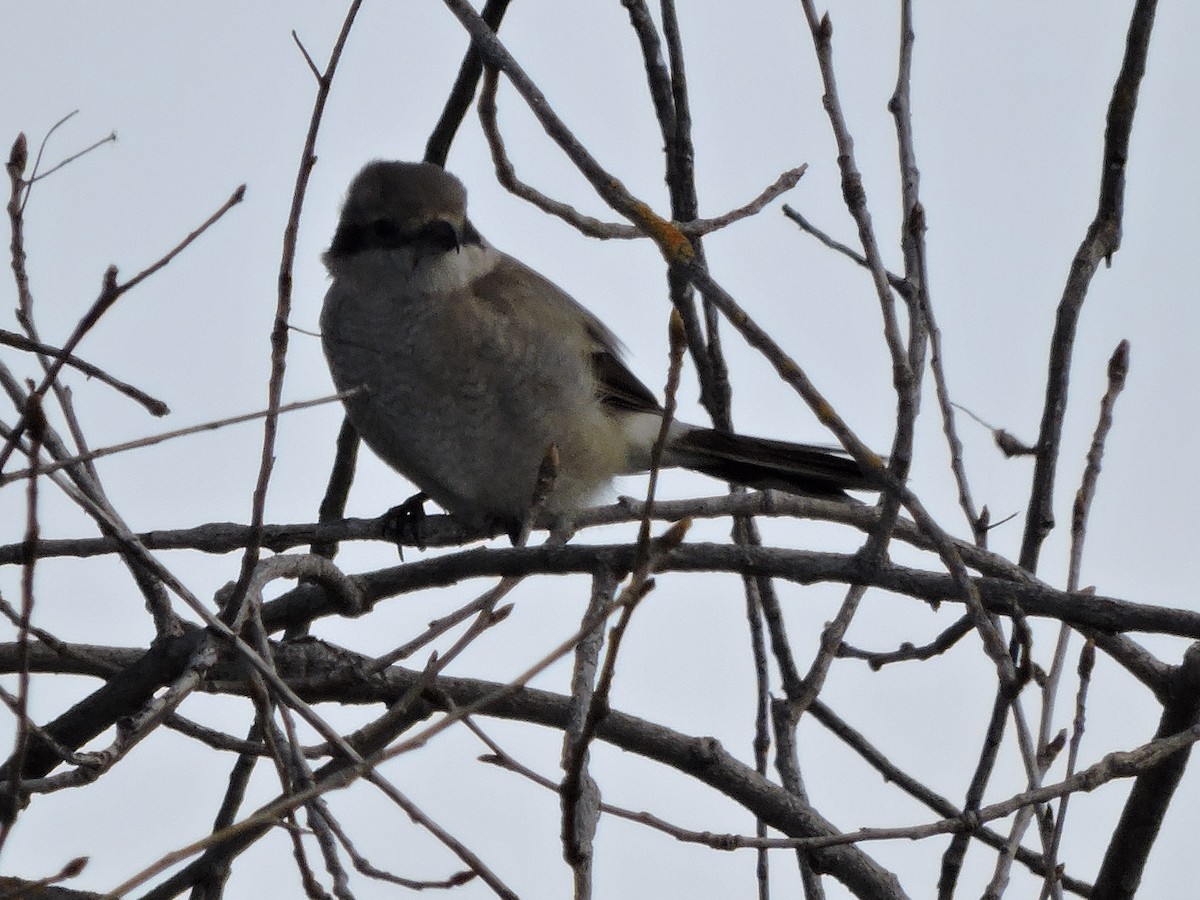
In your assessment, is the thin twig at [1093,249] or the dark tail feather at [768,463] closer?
the thin twig at [1093,249]

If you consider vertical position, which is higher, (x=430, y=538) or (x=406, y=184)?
(x=406, y=184)

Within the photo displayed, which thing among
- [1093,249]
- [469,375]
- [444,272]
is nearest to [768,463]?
[469,375]

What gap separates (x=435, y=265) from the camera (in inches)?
179

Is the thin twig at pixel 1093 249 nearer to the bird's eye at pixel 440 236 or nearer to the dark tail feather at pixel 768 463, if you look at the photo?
the dark tail feather at pixel 768 463

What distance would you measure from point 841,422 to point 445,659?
71 cm

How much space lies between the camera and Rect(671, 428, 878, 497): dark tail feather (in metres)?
4.80

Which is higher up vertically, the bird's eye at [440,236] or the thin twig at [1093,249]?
the bird's eye at [440,236]

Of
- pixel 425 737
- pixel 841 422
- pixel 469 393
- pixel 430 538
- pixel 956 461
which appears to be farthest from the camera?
pixel 430 538

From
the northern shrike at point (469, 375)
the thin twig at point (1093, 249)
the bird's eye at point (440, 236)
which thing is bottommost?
the thin twig at point (1093, 249)

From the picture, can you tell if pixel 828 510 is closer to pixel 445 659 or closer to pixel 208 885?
pixel 445 659

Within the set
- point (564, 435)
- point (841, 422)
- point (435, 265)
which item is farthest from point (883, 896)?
point (435, 265)

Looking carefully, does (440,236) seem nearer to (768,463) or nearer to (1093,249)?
(768,463)

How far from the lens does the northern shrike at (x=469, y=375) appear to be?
438 centimetres

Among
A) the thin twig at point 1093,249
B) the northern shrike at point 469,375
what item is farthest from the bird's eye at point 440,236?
the thin twig at point 1093,249
